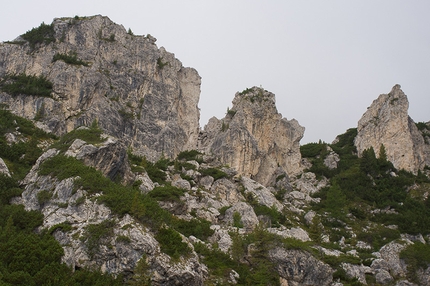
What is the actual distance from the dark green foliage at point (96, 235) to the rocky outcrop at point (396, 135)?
68.4 meters

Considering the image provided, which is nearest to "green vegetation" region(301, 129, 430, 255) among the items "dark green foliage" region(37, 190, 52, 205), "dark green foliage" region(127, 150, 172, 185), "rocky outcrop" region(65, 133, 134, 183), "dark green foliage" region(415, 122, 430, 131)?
"dark green foliage" region(415, 122, 430, 131)

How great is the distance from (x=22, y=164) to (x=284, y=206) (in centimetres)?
3826

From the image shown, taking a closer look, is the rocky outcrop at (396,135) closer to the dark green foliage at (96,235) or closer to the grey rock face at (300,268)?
the grey rock face at (300,268)

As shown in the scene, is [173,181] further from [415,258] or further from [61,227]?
[415,258]

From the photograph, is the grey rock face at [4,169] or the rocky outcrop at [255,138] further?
the rocky outcrop at [255,138]

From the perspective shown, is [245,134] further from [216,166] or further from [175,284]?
[175,284]

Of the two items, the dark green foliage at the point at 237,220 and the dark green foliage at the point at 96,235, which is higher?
the dark green foliage at the point at 237,220

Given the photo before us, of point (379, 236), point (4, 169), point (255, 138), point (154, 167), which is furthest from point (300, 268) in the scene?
point (255, 138)

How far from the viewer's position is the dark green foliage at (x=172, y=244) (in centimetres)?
3150

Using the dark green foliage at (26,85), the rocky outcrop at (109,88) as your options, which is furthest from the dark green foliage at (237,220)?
the dark green foliage at (26,85)

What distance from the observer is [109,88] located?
7338cm

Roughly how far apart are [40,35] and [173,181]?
3823cm

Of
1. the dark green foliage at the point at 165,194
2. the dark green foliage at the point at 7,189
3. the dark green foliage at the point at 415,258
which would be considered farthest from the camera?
the dark green foliage at the point at 165,194

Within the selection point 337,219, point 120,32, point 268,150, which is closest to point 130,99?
point 120,32
